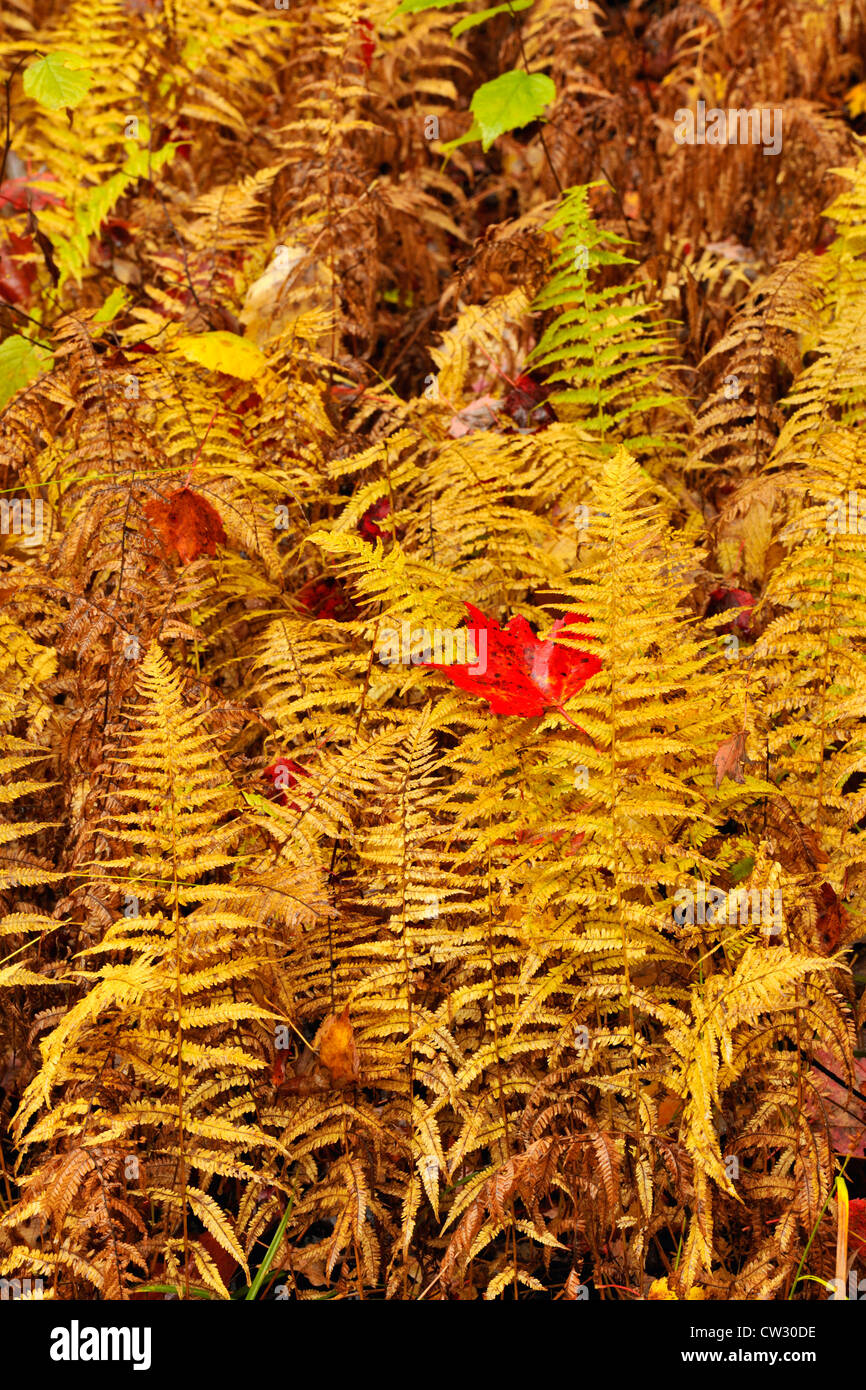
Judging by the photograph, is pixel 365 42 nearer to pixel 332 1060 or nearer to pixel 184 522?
pixel 184 522

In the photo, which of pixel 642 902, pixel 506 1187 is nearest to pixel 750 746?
pixel 642 902

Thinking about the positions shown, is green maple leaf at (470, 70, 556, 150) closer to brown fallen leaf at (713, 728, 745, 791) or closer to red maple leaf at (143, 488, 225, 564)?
red maple leaf at (143, 488, 225, 564)

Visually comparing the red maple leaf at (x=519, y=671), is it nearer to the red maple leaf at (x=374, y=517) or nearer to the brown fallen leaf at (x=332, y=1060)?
the brown fallen leaf at (x=332, y=1060)

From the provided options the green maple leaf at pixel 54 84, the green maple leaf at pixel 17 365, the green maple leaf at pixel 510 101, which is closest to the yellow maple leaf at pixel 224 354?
the green maple leaf at pixel 17 365

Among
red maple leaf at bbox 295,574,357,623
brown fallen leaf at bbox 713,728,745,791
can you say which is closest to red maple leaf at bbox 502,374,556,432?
red maple leaf at bbox 295,574,357,623

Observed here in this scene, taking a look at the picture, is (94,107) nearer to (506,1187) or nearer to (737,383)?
(737,383)
